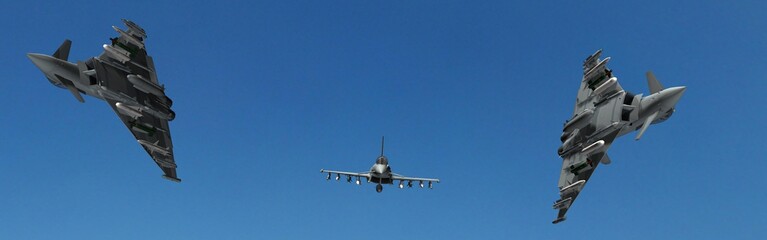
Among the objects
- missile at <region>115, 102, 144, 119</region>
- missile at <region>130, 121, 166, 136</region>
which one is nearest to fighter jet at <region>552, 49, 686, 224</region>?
missile at <region>130, 121, 166, 136</region>

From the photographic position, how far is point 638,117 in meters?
70.2

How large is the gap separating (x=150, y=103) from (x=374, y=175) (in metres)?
58.6

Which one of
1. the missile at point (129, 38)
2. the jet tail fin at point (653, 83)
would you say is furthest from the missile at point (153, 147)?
the jet tail fin at point (653, 83)

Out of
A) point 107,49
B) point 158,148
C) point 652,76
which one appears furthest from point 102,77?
point 652,76

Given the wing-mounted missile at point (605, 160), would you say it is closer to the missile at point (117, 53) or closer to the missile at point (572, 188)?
the missile at point (572, 188)

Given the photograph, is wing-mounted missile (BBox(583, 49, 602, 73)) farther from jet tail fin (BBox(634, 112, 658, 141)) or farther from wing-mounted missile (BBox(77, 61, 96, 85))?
wing-mounted missile (BBox(77, 61, 96, 85))

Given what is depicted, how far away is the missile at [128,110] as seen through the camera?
70981 millimetres

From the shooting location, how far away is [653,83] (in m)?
69.1

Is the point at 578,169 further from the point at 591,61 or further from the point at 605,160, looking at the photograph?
the point at 591,61

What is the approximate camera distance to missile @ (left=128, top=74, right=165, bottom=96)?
229 ft

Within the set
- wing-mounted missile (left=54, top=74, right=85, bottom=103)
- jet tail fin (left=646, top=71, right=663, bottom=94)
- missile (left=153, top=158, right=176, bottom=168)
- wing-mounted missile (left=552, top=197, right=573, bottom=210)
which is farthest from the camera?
wing-mounted missile (left=552, top=197, right=573, bottom=210)

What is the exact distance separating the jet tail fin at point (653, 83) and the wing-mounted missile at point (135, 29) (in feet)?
188

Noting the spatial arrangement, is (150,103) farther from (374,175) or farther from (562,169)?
(374,175)

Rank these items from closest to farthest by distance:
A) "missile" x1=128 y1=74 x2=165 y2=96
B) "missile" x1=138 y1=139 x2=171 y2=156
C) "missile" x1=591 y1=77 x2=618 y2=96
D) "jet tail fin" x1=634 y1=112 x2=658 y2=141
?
1. "jet tail fin" x1=634 y1=112 x2=658 y2=141
2. "missile" x1=128 y1=74 x2=165 y2=96
3. "missile" x1=591 y1=77 x2=618 y2=96
4. "missile" x1=138 y1=139 x2=171 y2=156
